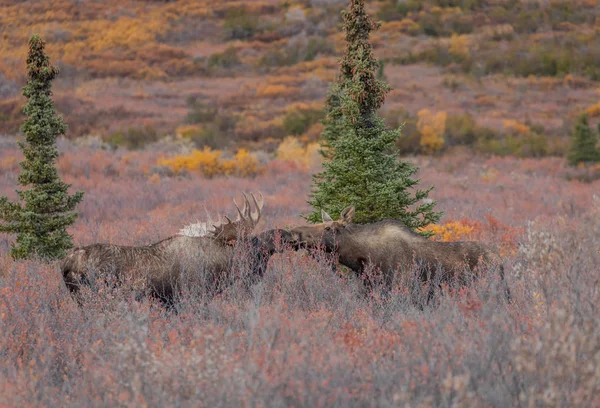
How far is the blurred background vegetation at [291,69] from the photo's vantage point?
26734 millimetres

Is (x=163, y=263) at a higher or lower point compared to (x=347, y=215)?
lower

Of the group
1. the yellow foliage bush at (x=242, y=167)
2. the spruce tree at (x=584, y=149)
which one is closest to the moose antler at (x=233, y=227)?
the yellow foliage bush at (x=242, y=167)

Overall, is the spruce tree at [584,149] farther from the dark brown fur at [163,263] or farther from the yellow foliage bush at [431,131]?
the dark brown fur at [163,263]

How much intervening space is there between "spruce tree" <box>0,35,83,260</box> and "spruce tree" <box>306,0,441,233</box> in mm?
3362

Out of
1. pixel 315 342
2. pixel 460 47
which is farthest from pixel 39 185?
pixel 460 47

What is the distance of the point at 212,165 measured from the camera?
18.5 meters

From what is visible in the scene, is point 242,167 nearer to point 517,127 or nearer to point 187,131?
point 187,131

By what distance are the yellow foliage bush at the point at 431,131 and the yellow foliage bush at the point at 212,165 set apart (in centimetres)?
860

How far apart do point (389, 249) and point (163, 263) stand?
7.57 feet

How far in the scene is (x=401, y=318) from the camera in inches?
185

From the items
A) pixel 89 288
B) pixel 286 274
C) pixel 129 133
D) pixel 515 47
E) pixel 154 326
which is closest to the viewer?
pixel 154 326

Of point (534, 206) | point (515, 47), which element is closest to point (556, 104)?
point (515, 47)

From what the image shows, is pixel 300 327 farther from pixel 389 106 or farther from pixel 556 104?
pixel 556 104

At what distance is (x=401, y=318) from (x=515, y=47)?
46.8 metres
